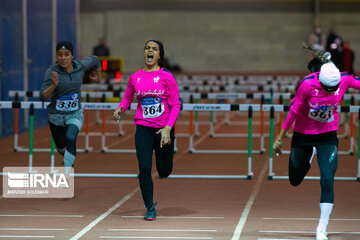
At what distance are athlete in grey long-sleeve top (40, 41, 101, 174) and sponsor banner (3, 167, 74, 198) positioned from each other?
37cm

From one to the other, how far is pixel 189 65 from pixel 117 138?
87.5 ft

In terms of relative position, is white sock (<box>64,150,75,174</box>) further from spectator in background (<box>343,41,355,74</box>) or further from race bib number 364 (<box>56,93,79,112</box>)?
spectator in background (<box>343,41,355,74</box>)

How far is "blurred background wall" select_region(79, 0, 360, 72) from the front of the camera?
1770 inches

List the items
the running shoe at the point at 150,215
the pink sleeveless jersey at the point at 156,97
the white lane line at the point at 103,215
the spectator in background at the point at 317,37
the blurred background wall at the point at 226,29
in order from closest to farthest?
1. the white lane line at the point at 103,215
2. the pink sleeveless jersey at the point at 156,97
3. the running shoe at the point at 150,215
4. the spectator in background at the point at 317,37
5. the blurred background wall at the point at 226,29

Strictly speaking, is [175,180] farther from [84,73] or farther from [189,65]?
[189,65]

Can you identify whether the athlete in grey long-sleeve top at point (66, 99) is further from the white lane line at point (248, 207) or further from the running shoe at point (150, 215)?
the white lane line at point (248, 207)

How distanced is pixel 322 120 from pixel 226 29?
37.5 metres

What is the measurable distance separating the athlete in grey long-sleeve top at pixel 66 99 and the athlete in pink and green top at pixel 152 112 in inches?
56.9

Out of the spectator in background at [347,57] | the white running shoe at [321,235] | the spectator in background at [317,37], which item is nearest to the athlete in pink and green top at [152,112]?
the white running shoe at [321,235]

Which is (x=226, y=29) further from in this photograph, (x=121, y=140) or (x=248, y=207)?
(x=248, y=207)

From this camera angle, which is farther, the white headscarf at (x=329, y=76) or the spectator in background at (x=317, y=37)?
the spectator in background at (x=317, y=37)

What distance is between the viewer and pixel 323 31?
148 ft

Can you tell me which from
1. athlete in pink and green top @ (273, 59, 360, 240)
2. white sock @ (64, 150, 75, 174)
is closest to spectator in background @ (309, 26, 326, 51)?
white sock @ (64, 150, 75, 174)

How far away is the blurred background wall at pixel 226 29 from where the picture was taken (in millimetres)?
44969
